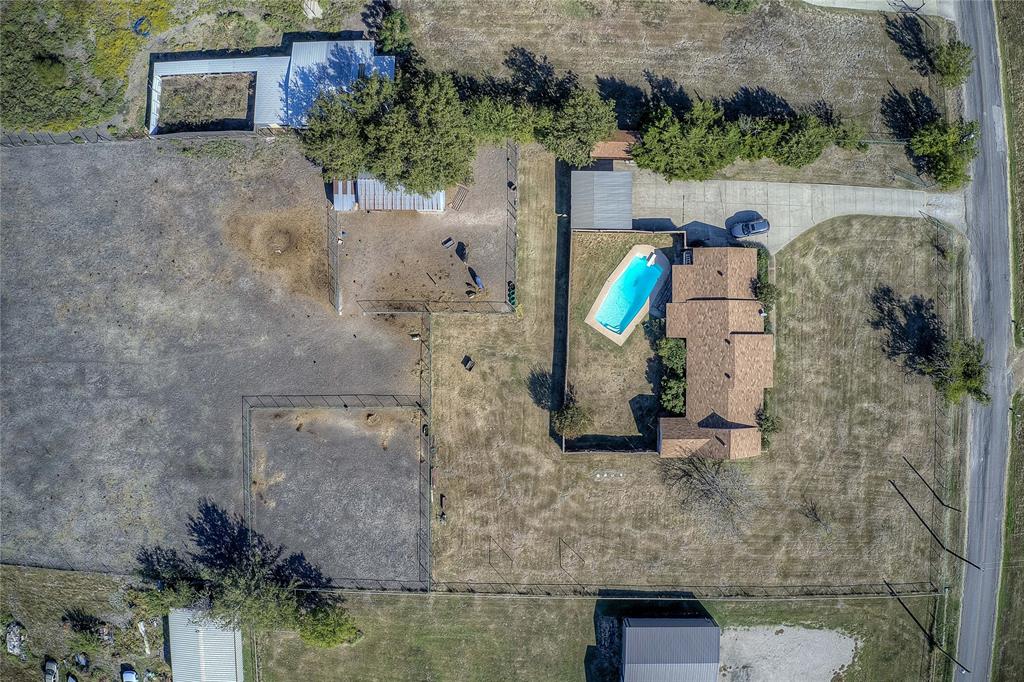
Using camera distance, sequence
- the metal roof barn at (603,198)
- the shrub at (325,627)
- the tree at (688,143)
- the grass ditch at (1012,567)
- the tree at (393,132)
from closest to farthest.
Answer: the tree at (393,132) → the tree at (688,143) → the shrub at (325,627) → the metal roof barn at (603,198) → the grass ditch at (1012,567)

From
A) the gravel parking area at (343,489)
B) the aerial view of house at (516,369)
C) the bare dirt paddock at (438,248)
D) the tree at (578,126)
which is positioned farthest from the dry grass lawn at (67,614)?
the tree at (578,126)

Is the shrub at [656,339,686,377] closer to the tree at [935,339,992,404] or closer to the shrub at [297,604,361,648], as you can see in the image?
the tree at [935,339,992,404]

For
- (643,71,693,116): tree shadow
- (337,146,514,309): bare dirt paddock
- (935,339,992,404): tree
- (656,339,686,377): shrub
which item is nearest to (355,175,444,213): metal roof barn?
(337,146,514,309): bare dirt paddock

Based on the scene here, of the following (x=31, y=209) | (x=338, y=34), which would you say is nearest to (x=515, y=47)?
(x=338, y=34)

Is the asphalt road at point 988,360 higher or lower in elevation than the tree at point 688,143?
lower

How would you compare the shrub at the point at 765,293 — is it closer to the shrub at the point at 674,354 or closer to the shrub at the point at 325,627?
the shrub at the point at 674,354

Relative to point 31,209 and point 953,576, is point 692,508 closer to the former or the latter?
point 953,576
